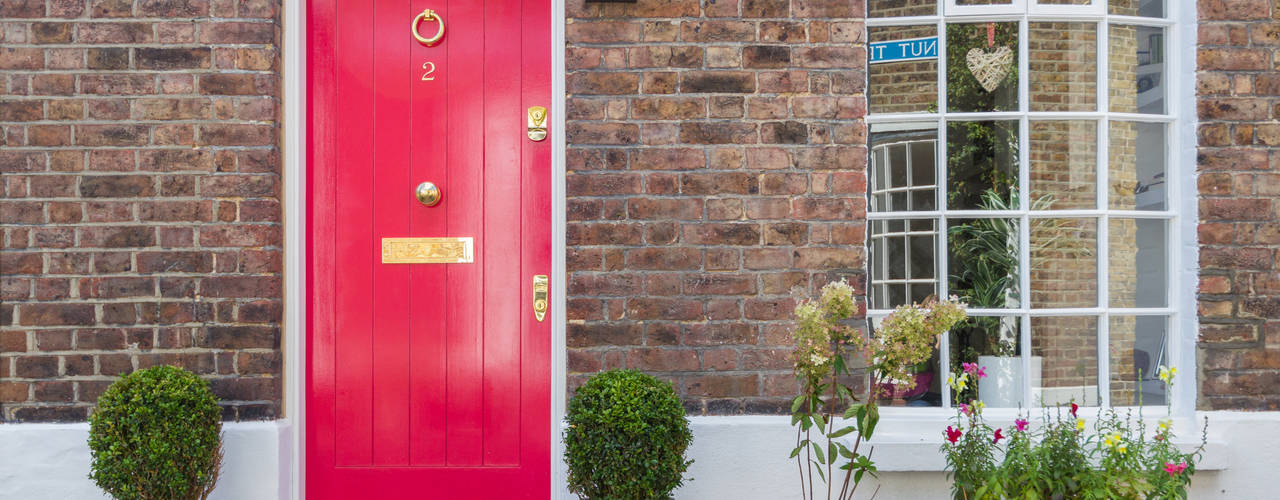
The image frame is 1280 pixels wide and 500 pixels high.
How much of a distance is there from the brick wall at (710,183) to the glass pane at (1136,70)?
114cm

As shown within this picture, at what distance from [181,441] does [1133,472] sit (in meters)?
3.48

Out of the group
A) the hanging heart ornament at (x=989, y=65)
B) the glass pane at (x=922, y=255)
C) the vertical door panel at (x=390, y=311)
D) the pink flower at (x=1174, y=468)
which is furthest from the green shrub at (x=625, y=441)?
the hanging heart ornament at (x=989, y=65)

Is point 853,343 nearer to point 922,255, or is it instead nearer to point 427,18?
point 922,255

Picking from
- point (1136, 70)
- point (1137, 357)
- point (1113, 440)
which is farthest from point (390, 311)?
point (1136, 70)

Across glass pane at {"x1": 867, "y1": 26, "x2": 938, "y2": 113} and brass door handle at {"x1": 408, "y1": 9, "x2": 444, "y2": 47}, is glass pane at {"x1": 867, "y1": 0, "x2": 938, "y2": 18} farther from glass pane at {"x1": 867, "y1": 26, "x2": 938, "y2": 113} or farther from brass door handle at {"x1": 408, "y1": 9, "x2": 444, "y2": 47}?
brass door handle at {"x1": 408, "y1": 9, "x2": 444, "y2": 47}

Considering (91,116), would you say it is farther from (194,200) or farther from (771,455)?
(771,455)

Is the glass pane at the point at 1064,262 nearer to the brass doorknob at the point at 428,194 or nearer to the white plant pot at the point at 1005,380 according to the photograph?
the white plant pot at the point at 1005,380

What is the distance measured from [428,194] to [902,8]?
2157mm

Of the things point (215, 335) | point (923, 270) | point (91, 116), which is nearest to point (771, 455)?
point (923, 270)

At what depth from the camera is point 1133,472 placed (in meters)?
2.87

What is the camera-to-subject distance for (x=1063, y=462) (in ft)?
9.53

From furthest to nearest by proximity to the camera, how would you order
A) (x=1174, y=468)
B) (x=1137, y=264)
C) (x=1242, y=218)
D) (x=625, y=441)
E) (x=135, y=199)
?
(x=1137, y=264) < (x=1242, y=218) < (x=135, y=199) < (x=1174, y=468) < (x=625, y=441)

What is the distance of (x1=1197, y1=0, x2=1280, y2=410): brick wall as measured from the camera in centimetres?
322

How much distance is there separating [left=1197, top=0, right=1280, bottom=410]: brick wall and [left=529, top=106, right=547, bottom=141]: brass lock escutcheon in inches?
108
